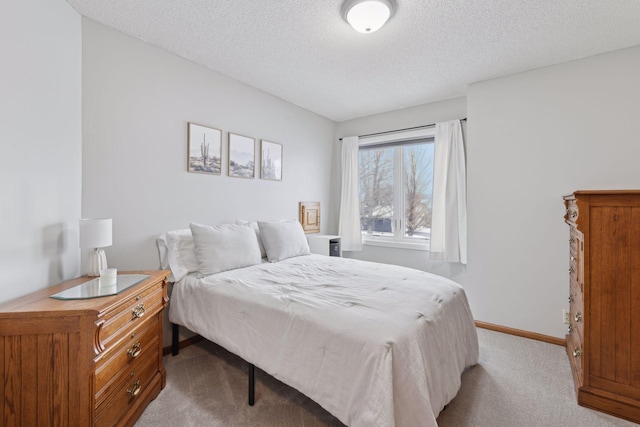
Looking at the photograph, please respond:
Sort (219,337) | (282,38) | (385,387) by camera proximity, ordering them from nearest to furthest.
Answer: (385,387) → (219,337) → (282,38)

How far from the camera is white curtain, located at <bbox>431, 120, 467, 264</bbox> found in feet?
11.0

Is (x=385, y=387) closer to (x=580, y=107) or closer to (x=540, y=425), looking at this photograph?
(x=540, y=425)

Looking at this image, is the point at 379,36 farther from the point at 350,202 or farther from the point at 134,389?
the point at 134,389

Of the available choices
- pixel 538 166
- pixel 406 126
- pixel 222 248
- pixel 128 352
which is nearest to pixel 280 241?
pixel 222 248

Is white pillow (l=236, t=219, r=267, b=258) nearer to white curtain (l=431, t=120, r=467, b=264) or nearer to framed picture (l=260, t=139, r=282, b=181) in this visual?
framed picture (l=260, t=139, r=282, b=181)

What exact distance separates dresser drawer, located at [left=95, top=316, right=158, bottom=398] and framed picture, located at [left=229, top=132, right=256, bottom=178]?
1.67 metres

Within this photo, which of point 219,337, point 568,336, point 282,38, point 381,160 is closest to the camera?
point 219,337

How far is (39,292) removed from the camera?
1.55 metres

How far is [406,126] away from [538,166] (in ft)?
5.38

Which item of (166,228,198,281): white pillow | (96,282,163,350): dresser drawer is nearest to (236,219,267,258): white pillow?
(166,228,198,281): white pillow

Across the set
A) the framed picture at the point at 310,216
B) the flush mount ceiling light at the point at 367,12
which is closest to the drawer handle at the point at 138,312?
the flush mount ceiling light at the point at 367,12

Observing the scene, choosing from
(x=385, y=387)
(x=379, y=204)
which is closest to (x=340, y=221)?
(x=379, y=204)

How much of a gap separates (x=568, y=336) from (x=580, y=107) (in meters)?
2.05

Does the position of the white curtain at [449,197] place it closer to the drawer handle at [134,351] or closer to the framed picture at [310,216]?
the framed picture at [310,216]
